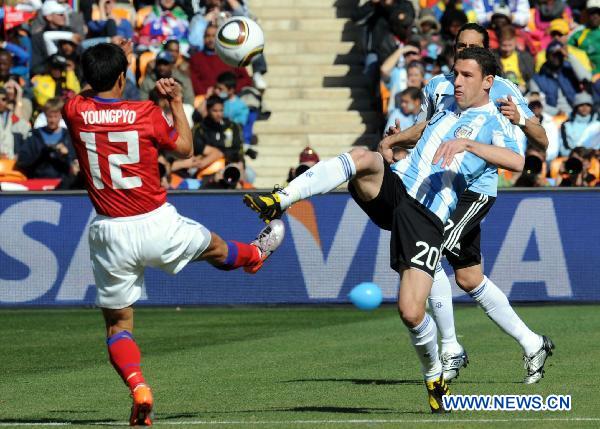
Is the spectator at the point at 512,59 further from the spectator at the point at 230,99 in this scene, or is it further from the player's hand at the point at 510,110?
the player's hand at the point at 510,110

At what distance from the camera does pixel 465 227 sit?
985 centimetres

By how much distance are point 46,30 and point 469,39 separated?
543 inches

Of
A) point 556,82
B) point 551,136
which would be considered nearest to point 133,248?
point 551,136

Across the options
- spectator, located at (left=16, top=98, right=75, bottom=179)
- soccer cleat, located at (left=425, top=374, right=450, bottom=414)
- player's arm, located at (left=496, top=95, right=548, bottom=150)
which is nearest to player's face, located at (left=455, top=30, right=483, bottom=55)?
player's arm, located at (left=496, top=95, right=548, bottom=150)

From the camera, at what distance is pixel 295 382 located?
1050cm

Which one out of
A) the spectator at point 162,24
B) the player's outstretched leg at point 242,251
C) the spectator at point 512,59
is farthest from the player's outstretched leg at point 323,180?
the spectator at point 162,24

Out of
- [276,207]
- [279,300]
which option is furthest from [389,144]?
[279,300]

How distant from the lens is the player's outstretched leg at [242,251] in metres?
8.53

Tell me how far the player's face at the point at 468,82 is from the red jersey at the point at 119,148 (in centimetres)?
204

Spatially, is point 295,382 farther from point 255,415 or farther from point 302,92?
point 302,92

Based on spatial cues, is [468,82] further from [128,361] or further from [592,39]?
Answer: [592,39]

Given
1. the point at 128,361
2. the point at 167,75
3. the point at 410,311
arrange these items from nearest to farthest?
the point at 128,361 < the point at 410,311 < the point at 167,75

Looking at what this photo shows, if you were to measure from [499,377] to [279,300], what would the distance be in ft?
23.2
